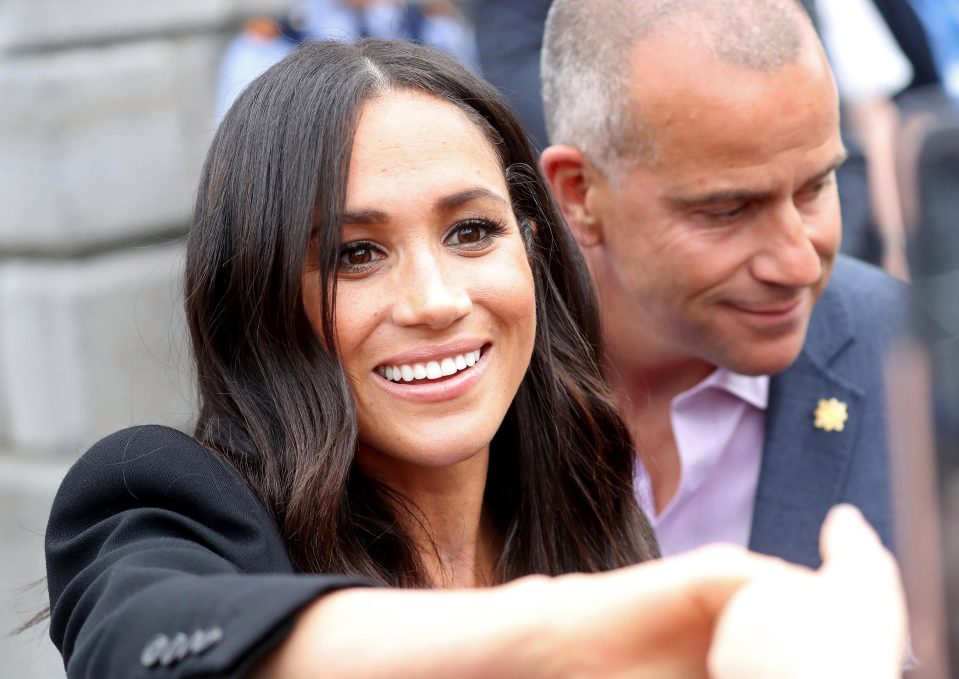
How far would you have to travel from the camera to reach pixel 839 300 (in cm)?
316

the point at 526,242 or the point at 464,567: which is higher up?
the point at 526,242

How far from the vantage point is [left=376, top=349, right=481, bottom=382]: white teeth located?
1.91 m

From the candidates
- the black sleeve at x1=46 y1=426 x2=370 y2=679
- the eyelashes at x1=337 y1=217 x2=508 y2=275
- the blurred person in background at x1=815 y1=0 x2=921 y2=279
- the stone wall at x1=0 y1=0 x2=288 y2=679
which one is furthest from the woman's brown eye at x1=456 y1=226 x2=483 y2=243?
the stone wall at x1=0 y1=0 x2=288 y2=679

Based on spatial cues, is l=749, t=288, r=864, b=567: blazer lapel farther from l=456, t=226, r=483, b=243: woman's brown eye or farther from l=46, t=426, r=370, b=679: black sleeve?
l=46, t=426, r=370, b=679: black sleeve

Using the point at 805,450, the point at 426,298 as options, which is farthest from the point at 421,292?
the point at 805,450

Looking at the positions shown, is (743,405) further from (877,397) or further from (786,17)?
(786,17)

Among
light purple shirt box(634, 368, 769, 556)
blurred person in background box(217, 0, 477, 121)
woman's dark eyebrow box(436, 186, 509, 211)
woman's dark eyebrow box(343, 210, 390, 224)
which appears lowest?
light purple shirt box(634, 368, 769, 556)

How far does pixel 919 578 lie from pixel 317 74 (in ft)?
3.93

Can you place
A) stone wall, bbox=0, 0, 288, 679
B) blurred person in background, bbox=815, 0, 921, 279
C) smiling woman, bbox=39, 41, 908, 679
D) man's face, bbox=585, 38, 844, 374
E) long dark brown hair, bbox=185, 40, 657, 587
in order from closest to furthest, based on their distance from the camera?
smiling woman, bbox=39, 41, 908, 679 → long dark brown hair, bbox=185, 40, 657, 587 → man's face, bbox=585, 38, 844, 374 → blurred person in background, bbox=815, 0, 921, 279 → stone wall, bbox=0, 0, 288, 679

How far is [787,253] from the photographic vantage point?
278 cm

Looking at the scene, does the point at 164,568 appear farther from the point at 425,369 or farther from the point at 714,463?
the point at 714,463

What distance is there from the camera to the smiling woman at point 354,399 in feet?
5.08

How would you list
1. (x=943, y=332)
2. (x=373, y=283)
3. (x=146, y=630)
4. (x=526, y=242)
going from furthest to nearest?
(x=526, y=242) → (x=373, y=283) → (x=146, y=630) → (x=943, y=332)

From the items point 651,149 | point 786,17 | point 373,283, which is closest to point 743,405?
point 651,149
